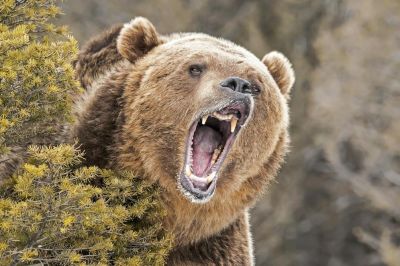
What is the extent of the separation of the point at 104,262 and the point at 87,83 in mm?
1829

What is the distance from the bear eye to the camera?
6.11 m

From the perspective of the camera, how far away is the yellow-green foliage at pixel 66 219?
16.2ft

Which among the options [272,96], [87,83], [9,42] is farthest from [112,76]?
[9,42]

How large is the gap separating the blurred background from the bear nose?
15470 millimetres

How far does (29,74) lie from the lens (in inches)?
200

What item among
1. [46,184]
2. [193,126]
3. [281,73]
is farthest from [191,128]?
[46,184]

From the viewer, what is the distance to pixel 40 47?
516 cm

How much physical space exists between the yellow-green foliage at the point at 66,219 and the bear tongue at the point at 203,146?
0.58 meters

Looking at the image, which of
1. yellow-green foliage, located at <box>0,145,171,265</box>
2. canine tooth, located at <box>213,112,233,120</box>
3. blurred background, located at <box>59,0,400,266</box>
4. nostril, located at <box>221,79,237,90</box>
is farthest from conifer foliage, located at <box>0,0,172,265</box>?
blurred background, located at <box>59,0,400,266</box>

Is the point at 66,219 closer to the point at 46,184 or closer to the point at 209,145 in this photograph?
the point at 46,184

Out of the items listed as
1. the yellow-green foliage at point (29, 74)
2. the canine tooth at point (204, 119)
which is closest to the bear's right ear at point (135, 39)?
the canine tooth at point (204, 119)

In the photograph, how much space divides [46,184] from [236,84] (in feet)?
4.64

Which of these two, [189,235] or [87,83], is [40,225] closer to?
[189,235]

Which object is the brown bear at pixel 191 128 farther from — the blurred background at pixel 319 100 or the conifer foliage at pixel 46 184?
the blurred background at pixel 319 100
